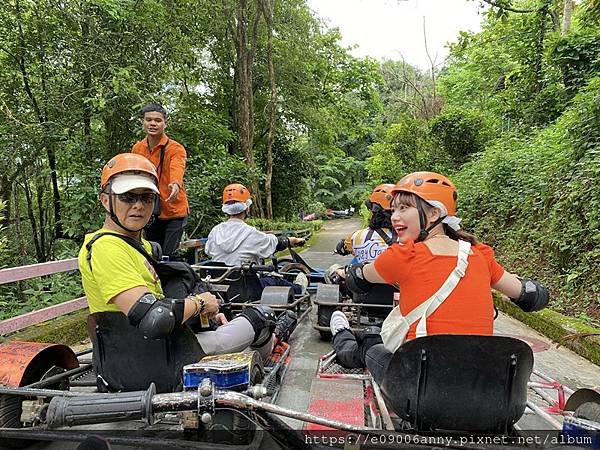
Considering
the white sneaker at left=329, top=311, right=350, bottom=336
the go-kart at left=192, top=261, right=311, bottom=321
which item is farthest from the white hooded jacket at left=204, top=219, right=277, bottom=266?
the white sneaker at left=329, top=311, right=350, bottom=336

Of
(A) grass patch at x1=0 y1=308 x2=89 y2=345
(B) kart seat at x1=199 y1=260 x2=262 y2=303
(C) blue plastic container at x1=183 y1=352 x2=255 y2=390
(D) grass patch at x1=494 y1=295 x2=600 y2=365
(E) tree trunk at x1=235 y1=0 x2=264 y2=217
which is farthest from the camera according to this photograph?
(E) tree trunk at x1=235 y1=0 x2=264 y2=217

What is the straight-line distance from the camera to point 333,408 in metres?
2.30

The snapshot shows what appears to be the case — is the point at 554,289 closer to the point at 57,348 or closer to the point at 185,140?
the point at 57,348

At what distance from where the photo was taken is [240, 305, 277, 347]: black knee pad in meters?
3.13

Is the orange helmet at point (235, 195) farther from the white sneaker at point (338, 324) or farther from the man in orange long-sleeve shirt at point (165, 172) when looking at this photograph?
the white sneaker at point (338, 324)

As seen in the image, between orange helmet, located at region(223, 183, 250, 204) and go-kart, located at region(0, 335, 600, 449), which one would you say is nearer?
go-kart, located at region(0, 335, 600, 449)

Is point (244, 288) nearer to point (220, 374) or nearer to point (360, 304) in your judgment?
point (360, 304)

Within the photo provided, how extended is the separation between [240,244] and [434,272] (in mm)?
2983

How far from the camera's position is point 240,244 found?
501 cm

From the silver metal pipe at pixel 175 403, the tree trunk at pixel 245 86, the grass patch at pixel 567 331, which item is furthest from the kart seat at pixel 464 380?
the tree trunk at pixel 245 86

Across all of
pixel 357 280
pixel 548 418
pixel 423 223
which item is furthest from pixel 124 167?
pixel 548 418

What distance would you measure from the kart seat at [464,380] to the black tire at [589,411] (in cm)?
49

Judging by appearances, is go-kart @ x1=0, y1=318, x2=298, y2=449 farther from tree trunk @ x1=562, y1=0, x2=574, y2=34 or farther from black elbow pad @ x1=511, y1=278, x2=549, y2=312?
tree trunk @ x1=562, y1=0, x2=574, y2=34

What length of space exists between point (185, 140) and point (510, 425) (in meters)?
8.20
